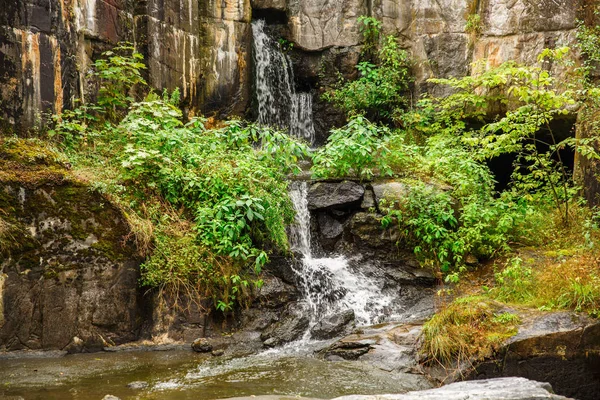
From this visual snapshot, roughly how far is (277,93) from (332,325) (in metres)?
8.23

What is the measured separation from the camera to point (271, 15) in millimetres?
14977

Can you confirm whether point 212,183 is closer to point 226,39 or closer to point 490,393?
point 490,393

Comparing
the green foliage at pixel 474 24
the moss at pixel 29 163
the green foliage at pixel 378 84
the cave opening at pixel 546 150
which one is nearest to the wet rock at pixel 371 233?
the cave opening at pixel 546 150

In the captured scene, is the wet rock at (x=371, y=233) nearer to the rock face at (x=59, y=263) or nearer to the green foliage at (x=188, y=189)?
the green foliage at (x=188, y=189)

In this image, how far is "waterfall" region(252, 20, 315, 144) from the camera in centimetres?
1445

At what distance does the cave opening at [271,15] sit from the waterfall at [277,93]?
0.51 feet

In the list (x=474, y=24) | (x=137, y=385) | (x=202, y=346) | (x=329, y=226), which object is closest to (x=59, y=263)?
(x=202, y=346)

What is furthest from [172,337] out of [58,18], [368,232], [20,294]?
[58,18]

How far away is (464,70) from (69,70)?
29.9ft

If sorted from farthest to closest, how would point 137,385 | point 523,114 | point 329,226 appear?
point 329,226 < point 523,114 < point 137,385

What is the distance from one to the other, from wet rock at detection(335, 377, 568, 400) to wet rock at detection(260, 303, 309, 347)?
137 inches

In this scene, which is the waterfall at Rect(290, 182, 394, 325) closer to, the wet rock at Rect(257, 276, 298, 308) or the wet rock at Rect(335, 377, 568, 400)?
the wet rock at Rect(257, 276, 298, 308)

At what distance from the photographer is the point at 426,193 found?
988 centimetres

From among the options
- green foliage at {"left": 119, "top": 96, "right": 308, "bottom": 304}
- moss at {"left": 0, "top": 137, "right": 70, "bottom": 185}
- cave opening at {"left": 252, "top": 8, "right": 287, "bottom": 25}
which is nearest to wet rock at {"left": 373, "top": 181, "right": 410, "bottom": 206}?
green foliage at {"left": 119, "top": 96, "right": 308, "bottom": 304}
